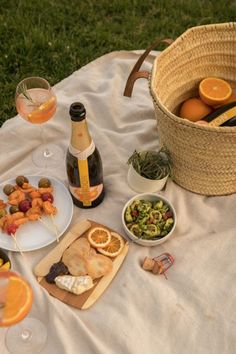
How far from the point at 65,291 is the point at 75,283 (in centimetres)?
4

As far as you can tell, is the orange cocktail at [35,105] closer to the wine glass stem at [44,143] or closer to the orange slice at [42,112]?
the orange slice at [42,112]

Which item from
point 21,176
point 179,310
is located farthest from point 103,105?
point 179,310

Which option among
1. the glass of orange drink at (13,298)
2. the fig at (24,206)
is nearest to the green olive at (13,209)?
the fig at (24,206)

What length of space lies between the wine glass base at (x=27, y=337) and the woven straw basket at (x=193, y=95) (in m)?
0.62

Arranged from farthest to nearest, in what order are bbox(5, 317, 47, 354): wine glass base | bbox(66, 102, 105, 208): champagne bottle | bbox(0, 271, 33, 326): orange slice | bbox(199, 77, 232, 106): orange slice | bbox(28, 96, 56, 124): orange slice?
bbox(199, 77, 232, 106): orange slice, bbox(28, 96, 56, 124): orange slice, bbox(66, 102, 105, 208): champagne bottle, bbox(5, 317, 47, 354): wine glass base, bbox(0, 271, 33, 326): orange slice

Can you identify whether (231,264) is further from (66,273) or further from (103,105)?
(103,105)

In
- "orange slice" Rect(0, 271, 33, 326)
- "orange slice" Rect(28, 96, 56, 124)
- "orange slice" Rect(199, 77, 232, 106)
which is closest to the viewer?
"orange slice" Rect(0, 271, 33, 326)

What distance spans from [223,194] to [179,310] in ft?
1.41

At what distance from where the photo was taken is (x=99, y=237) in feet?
4.35

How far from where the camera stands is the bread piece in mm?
1247

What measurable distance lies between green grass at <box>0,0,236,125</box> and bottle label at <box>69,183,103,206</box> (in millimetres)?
762

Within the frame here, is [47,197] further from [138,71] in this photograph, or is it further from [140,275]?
[138,71]

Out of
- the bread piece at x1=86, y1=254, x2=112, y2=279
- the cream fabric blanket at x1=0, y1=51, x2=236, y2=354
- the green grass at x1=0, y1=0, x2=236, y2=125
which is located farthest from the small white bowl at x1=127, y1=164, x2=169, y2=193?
the green grass at x1=0, y1=0, x2=236, y2=125

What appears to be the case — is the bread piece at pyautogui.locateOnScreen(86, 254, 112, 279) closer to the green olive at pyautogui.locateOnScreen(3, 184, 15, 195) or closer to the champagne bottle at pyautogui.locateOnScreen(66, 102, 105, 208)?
the champagne bottle at pyautogui.locateOnScreen(66, 102, 105, 208)
